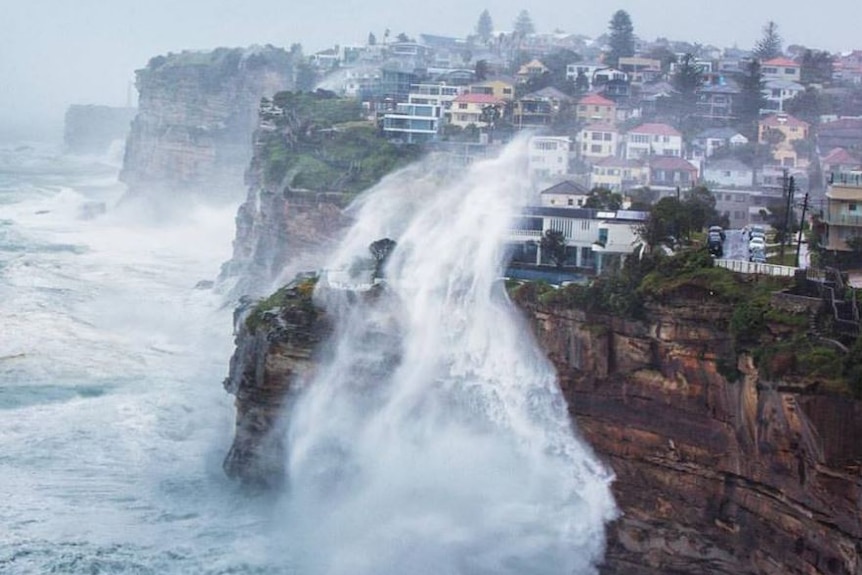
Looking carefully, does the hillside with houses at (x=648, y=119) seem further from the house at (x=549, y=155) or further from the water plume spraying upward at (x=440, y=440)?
the water plume spraying upward at (x=440, y=440)

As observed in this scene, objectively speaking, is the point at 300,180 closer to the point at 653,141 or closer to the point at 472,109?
the point at 472,109

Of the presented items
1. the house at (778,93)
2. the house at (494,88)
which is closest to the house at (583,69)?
the house at (494,88)

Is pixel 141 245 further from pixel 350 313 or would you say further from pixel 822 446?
pixel 822 446

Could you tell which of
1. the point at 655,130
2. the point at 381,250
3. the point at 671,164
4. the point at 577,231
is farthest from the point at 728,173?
the point at 381,250

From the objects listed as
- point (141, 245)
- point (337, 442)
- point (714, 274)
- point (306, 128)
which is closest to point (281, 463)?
point (337, 442)

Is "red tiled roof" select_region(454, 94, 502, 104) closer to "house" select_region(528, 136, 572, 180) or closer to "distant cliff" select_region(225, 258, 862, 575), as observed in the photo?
"house" select_region(528, 136, 572, 180)

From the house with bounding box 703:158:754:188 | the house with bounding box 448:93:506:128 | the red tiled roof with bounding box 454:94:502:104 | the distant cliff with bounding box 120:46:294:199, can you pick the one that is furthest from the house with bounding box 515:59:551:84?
the house with bounding box 703:158:754:188
